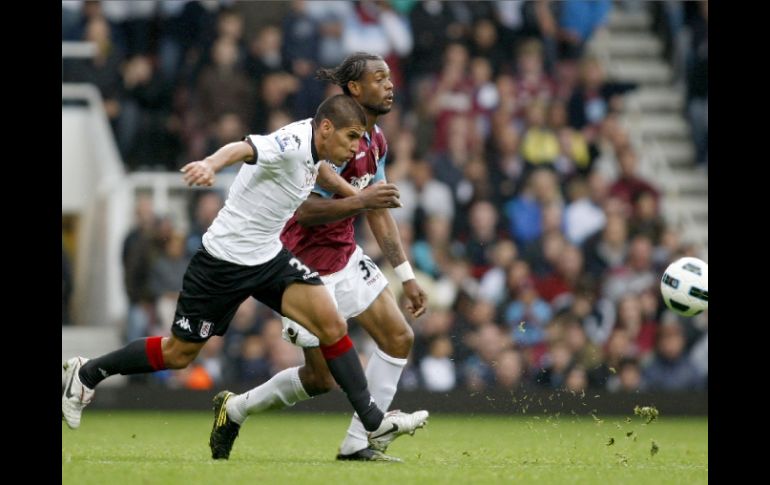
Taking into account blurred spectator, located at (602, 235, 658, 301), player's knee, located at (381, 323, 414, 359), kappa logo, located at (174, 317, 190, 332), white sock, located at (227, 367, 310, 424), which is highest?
kappa logo, located at (174, 317, 190, 332)

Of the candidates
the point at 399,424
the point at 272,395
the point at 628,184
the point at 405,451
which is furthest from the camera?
the point at 628,184

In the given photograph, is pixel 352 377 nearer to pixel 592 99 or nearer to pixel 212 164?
pixel 212 164

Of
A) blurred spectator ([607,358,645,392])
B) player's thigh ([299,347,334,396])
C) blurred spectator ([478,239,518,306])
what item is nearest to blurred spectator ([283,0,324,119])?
blurred spectator ([478,239,518,306])

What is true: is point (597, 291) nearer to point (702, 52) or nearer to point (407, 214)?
point (407, 214)

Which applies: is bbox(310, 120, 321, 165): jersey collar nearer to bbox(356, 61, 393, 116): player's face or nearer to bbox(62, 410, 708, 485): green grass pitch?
bbox(356, 61, 393, 116): player's face

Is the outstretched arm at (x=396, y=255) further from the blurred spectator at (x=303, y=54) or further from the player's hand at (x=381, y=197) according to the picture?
the blurred spectator at (x=303, y=54)

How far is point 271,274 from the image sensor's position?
795 centimetres

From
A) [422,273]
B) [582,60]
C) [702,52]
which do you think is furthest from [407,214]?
[702,52]

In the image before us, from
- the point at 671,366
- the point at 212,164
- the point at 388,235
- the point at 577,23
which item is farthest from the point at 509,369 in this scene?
the point at 212,164

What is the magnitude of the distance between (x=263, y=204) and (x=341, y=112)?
660mm

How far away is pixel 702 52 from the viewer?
1702 centimetres

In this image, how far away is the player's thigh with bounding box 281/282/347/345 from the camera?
A: 7.89 meters

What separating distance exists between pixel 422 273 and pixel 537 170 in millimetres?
1933

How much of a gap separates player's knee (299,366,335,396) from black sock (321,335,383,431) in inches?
20.5
